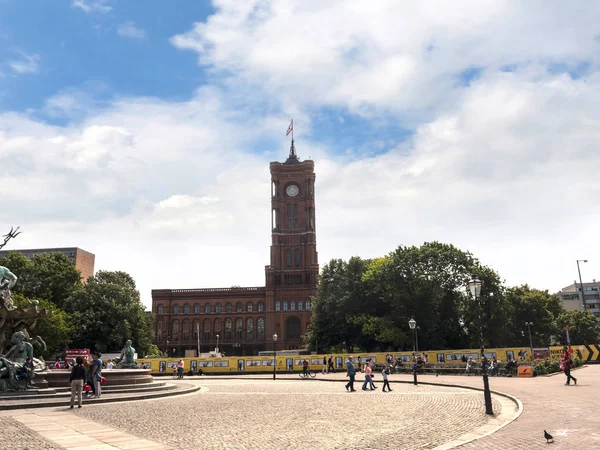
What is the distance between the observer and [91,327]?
183 ft

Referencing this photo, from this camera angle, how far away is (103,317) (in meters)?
56.8

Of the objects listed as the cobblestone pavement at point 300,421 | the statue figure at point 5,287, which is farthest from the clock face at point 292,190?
the cobblestone pavement at point 300,421

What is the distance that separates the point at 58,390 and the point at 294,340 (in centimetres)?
8235

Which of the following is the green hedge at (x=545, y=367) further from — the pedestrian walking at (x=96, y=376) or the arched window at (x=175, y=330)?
the arched window at (x=175, y=330)

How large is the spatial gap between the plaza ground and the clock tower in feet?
270

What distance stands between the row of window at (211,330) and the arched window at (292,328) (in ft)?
22.7

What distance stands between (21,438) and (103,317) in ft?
162

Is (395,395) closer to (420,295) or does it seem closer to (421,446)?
(421,446)

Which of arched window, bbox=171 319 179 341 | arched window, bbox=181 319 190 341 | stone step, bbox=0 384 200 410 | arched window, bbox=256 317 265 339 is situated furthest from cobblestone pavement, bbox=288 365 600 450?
arched window, bbox=171 319 179 341

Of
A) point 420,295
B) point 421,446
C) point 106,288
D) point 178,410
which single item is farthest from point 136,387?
point 106,288

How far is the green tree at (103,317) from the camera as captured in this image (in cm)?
5541

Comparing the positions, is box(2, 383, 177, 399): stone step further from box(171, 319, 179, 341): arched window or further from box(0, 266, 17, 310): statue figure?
box(171, 319, 179, 341): arched window

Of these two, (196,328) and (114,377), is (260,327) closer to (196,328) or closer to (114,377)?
(196,328)

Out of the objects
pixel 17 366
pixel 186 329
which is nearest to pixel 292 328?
pixel 186 329
